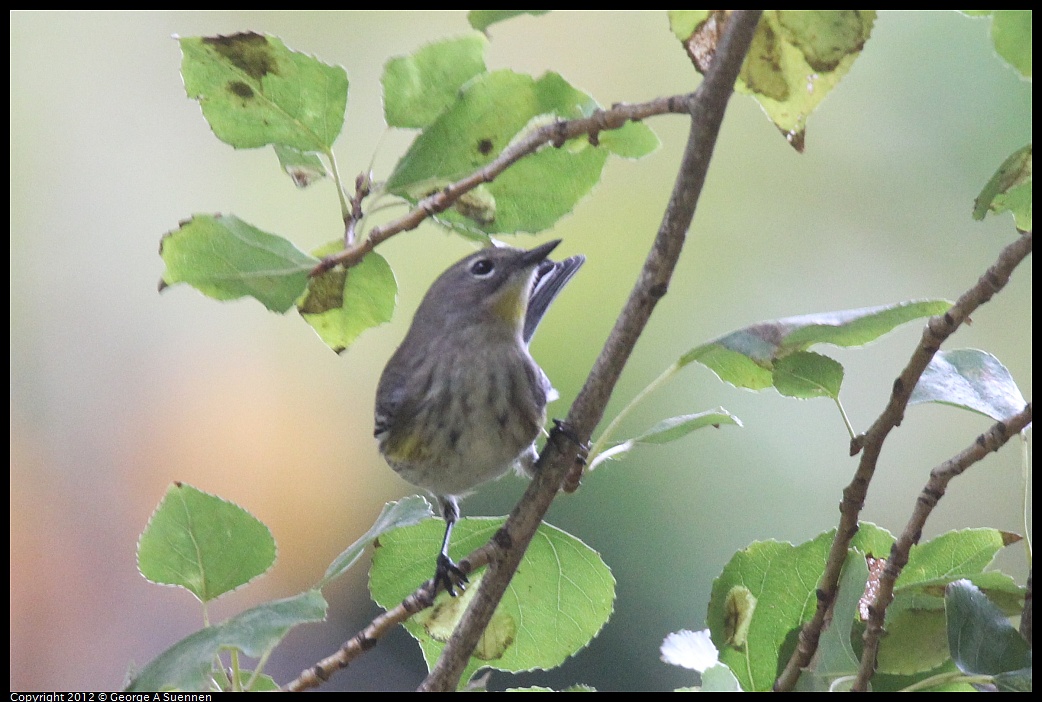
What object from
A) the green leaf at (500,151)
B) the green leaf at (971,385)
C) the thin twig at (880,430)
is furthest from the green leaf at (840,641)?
the green leaf at (500,151)

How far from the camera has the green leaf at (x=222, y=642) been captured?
59 centimetres

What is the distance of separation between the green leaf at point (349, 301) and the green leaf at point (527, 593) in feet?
0.60

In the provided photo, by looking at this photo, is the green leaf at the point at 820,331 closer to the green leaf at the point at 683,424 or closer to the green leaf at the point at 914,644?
the green leaf at the point at 683,424

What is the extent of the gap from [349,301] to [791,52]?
0.39 m

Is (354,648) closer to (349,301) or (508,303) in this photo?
(349,301)

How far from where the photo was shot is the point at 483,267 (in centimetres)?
132

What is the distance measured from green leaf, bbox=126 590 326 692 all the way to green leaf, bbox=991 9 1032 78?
0.53 meters

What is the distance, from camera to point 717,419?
2.27ft

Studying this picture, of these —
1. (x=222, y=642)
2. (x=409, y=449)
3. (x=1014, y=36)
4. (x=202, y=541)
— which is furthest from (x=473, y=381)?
(x=1014, y=36)

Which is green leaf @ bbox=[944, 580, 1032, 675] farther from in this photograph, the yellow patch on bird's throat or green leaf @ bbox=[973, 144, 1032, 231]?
the yellow patch on bird's throat

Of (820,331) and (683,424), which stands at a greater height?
(820,331)

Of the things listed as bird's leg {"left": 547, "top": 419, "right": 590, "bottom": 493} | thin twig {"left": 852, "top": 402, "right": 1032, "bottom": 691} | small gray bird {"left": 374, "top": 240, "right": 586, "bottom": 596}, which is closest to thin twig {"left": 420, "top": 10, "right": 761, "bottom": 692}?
bird's leg {"left": 547, "top": 419, "right": 590, "bottom": 493}

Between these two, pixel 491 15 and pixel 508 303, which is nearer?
pixel 491 15

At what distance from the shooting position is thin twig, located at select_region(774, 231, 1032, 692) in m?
0.59
